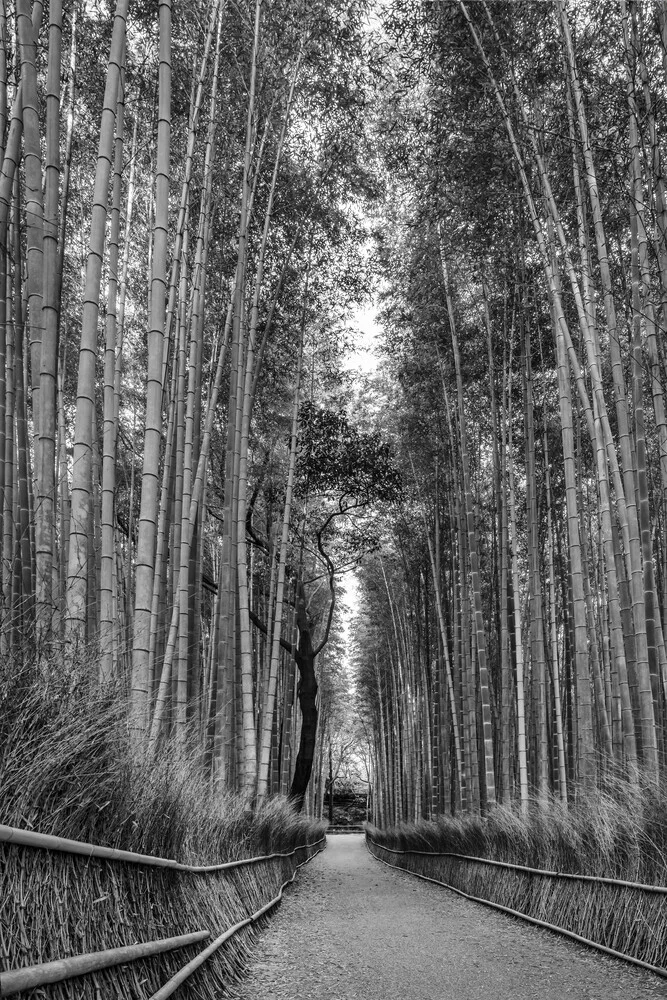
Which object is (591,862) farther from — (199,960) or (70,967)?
(70,967)

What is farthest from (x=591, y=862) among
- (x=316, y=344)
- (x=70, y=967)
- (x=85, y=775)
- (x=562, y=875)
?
(x=316, y=344)

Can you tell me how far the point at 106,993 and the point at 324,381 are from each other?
29.2 feet

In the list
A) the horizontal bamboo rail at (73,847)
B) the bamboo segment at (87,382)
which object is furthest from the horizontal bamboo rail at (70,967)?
the bamboo segment at (87,382)

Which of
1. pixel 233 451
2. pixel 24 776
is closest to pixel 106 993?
pixel 24 776

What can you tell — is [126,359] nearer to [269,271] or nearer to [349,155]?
[269,271]

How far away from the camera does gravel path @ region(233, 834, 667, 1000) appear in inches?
106

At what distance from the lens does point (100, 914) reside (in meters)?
1.66

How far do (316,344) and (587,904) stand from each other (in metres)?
6.70

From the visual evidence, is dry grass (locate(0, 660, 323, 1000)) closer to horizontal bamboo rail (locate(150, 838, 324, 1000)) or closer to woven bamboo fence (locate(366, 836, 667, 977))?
horizontal bamboo rail (locate(150, 838, 324, 1000))

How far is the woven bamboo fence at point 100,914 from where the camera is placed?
1303 mm

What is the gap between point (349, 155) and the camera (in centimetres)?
709

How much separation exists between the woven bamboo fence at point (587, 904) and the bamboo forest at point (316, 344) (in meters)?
0.46

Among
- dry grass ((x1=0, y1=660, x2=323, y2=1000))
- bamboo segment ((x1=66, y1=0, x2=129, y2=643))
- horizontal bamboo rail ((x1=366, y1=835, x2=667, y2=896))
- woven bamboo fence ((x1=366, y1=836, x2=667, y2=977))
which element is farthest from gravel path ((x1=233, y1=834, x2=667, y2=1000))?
bamboo segment ((x1=66, y1=0, x2=129, y2=643))

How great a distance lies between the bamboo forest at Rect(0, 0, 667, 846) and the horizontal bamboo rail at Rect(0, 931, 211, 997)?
26 centimetres
